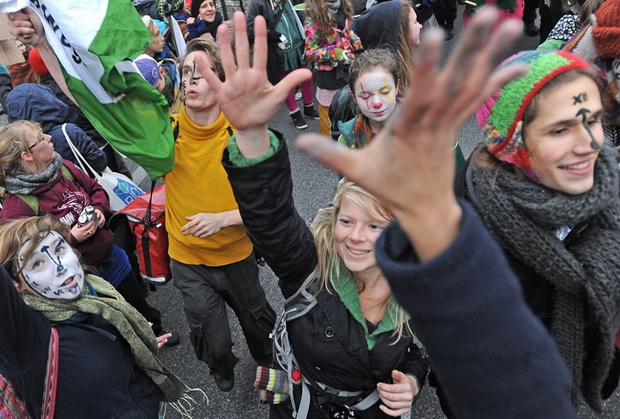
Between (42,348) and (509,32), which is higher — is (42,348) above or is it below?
below

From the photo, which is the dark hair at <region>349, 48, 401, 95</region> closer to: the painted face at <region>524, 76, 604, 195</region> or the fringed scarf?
the painted face at <region>524, 76, 604, 195</region>

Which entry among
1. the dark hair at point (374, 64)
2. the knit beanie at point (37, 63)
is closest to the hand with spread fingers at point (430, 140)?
the dark hair at point (374, 64)

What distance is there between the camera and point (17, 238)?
1.79 metres

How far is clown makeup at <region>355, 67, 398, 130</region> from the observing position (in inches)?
105

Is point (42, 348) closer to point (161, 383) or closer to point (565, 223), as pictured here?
point (161, 383)

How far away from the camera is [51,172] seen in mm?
2590

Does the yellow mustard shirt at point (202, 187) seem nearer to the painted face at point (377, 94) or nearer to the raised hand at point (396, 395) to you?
the painted face at point (377, 94)

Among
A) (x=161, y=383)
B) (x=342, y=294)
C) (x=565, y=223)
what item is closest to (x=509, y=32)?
(x=565, y=223)

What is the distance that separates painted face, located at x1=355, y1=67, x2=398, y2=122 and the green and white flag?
3.47 feet

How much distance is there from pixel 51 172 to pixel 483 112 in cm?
217

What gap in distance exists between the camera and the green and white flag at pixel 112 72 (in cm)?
191

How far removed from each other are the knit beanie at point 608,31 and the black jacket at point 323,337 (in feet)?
5.54

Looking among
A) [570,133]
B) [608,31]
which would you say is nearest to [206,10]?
[608,31]

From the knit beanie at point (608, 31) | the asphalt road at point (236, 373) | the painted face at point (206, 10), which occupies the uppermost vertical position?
the knit beanie at point (608, 31)
